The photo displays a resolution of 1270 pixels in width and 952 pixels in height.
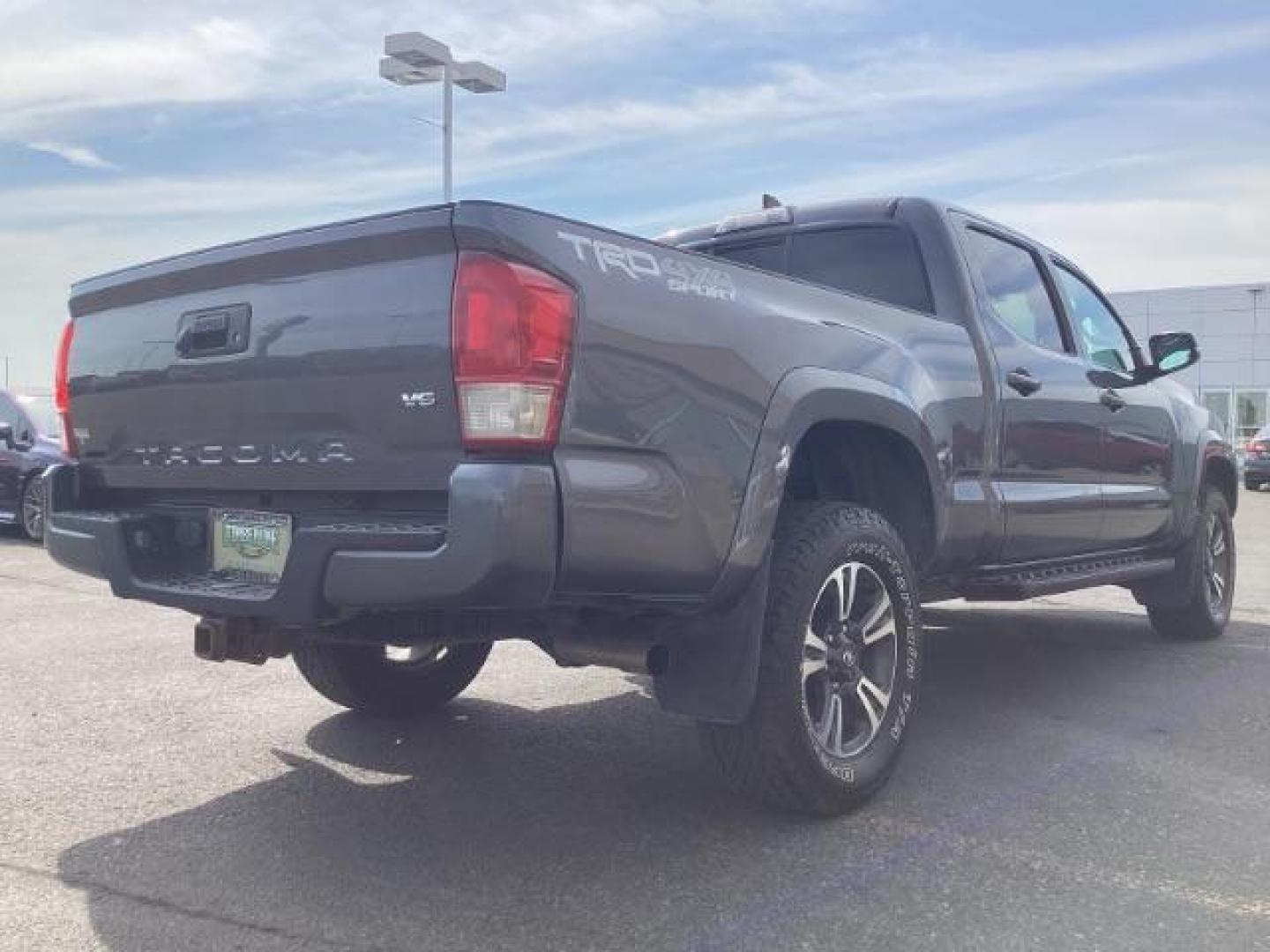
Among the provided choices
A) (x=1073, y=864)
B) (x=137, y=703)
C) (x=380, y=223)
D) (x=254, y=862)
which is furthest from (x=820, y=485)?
(x=137, y=703)

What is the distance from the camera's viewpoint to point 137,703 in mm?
5137

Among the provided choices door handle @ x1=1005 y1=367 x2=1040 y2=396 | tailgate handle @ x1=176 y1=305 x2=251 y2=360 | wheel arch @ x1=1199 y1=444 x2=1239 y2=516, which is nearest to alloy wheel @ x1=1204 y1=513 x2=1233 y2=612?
wheel arch @ x1=1199 y1=444 x2=1239 y2=516

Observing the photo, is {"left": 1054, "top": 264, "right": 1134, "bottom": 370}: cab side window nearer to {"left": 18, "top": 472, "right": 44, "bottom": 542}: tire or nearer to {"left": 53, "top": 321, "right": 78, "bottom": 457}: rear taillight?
{"left": 53, "top": 321, "right": 78, "bottom": 457}: rear taillight

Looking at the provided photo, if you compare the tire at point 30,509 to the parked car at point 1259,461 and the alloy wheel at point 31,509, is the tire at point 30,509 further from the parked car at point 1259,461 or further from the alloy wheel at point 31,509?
the parked car at point 1259,461

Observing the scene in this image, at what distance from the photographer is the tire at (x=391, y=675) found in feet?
15.3

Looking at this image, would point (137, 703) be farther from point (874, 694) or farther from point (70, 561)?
point (874, 694)

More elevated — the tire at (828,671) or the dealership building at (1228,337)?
the dealership building at (1228,337)

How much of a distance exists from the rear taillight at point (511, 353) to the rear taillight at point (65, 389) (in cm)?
174

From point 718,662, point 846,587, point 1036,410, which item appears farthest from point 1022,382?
point 718,662

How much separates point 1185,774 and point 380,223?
10.3ft

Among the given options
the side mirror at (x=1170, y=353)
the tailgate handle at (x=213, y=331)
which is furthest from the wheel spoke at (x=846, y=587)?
the side mirror at (x=1170, y=353)

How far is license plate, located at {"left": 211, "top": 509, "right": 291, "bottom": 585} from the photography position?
3.21 meters

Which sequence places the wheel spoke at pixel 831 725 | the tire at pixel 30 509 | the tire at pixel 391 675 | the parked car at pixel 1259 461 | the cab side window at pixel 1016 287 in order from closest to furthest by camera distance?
the wheel spoke at pixel 831 725 → the tire at pixel 391 675 → the cab side window at pixel 1016 287 → the tire at pixel 30 509 → the parked car at pixel 1259 461

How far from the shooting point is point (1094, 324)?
5.98 metres
